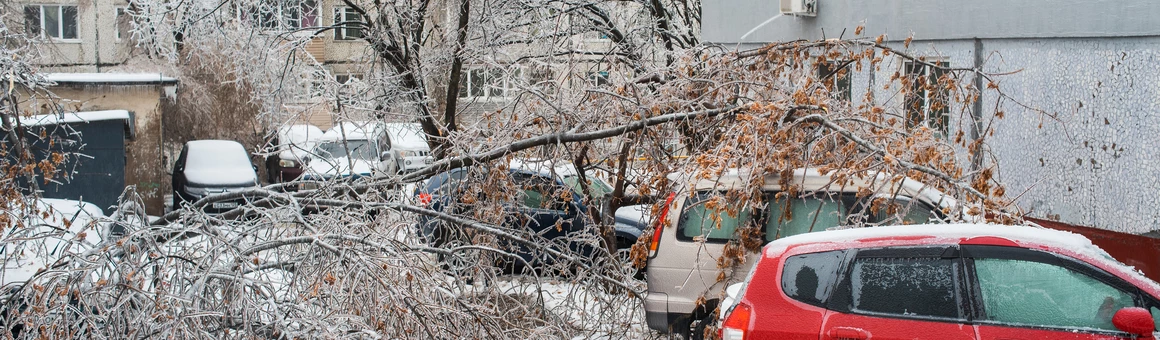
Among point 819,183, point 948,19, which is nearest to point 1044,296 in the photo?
point 819,183

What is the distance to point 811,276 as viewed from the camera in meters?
5.23

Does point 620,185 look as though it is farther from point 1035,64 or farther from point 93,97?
point 93,97

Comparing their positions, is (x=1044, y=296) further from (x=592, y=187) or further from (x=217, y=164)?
(x=217, y=164)

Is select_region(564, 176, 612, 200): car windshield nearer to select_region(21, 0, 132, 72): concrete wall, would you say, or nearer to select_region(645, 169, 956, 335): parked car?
select_region(645, 169, 956, 335): parked car

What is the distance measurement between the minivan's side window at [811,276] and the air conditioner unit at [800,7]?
27.9ft

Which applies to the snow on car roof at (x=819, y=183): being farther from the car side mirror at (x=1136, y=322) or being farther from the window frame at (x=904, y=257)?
the car side mirror at (x=1136, y=322)

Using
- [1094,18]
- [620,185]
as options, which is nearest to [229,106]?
[620,185]

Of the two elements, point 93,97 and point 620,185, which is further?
point 93,97

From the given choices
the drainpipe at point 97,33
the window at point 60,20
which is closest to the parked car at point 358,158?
the drainpipe at point 97,33

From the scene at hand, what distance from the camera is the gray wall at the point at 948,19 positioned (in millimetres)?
8672

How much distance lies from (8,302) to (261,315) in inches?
63.9

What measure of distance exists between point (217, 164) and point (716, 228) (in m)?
13.4

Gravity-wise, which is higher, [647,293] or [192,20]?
[192,20]

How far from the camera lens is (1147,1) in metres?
8.29
